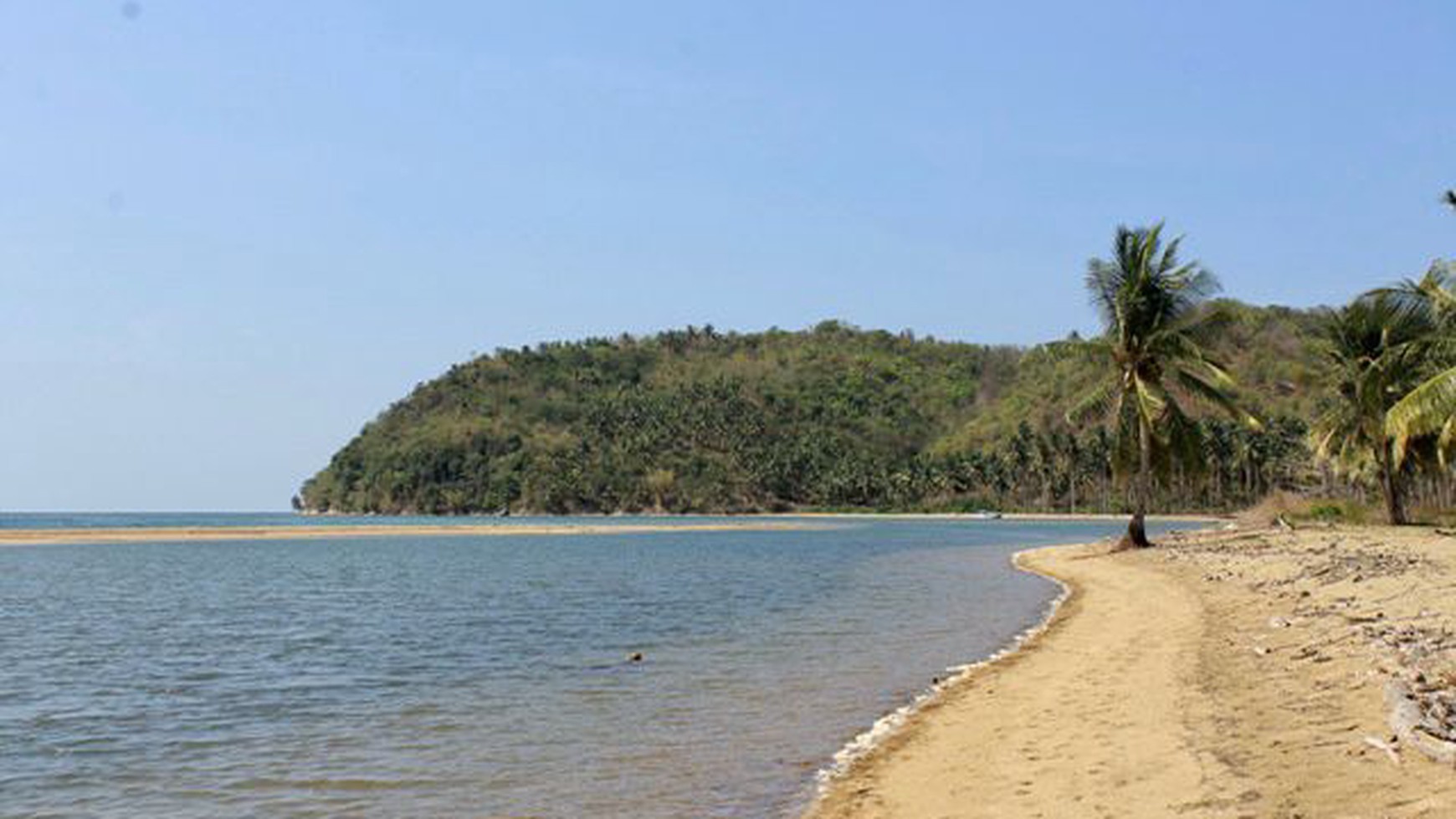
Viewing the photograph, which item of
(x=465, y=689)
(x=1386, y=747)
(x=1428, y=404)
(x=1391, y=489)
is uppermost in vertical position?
(x=1428, y=404)

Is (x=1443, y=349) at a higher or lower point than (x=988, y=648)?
higher

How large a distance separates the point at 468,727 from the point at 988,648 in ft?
34.3

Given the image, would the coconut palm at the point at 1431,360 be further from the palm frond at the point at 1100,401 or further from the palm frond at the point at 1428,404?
the palm frond at the point at 1100,401

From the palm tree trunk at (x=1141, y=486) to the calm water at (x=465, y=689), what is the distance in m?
6.84

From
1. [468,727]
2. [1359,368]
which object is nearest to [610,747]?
[468,727]

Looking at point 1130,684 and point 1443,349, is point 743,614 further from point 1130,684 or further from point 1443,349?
point 1443,349

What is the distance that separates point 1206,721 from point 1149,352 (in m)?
36.3

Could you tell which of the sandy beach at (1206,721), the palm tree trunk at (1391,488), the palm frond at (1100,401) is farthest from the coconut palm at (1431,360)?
the palm frond at (1100,401)

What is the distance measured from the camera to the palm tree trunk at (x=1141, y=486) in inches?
1823

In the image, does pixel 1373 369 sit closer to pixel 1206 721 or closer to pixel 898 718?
Result: pixel 898 718

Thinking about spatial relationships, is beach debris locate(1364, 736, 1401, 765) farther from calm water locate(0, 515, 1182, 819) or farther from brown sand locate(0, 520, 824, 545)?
brown sand locate(0, 520, 824, 545)


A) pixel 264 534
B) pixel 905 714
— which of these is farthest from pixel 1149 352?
pixel 264 534

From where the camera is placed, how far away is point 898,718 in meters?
14.6

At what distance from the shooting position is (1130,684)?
1524 cm
